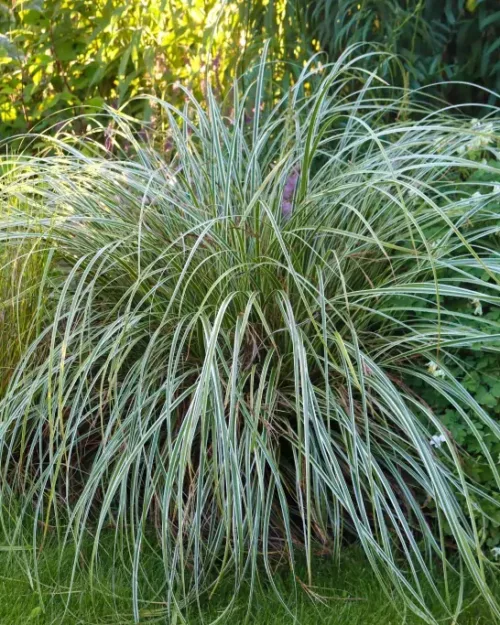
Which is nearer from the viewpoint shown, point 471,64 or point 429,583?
point 429,583

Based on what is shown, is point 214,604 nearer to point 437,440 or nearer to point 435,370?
point 437,440

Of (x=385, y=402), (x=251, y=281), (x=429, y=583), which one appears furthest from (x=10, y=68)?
(x=429, y=583)

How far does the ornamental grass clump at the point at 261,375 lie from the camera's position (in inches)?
75.5

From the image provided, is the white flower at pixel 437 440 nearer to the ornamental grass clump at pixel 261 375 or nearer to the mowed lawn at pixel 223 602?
the ornamental grass clump at pixel 261 375

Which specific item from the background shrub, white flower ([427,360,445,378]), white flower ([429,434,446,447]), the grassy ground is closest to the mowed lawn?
the grassy ground

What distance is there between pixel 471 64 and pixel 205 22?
4.89 feet

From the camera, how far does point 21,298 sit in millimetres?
2439

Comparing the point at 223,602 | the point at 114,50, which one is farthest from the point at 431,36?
the point at 223,602

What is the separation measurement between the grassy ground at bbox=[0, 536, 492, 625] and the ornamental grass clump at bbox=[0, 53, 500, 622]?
0.17 ft

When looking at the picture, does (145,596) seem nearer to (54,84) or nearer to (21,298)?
(21,298)

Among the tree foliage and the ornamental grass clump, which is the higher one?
the tree foliage

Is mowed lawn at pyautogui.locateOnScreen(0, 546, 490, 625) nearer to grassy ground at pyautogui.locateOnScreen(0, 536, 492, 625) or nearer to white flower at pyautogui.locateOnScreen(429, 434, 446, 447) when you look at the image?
grassy ground at pyautogui.locateOnScreen(0, 536, 492, 625)

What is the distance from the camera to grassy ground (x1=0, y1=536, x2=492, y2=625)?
6.23ft

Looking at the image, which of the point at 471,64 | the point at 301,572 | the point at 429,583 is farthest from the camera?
the point at 471,64
